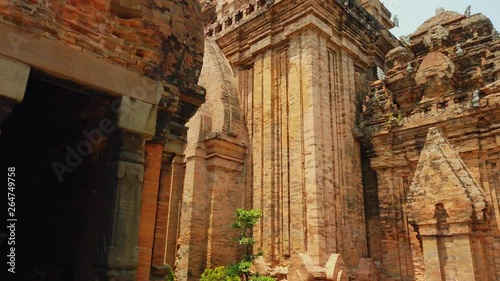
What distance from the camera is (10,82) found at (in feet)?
13.0

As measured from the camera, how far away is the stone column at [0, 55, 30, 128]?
12.9ft

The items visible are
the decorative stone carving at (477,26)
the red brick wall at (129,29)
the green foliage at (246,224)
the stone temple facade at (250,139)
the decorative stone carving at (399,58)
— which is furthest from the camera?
Result: the decorative stone carving at (399,58)

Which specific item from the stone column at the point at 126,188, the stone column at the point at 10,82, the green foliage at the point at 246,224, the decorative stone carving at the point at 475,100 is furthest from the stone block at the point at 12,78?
the decorative stone carving at the point at 475,100

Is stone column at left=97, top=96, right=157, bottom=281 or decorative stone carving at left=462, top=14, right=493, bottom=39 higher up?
decorative stone carving at left=462, top=14, right=493, bottom=39

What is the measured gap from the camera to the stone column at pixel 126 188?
4.38 meters

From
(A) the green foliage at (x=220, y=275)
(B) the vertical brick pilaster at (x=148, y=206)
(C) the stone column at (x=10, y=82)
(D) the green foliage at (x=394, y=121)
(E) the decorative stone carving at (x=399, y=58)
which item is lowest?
(A) the green foliage at (x=220, y=275)

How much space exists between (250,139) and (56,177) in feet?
31.2

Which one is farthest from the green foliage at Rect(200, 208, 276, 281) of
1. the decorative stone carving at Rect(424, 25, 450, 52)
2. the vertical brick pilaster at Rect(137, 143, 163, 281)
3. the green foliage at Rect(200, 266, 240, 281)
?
the decorative stone carving at Rect(424, 25, 450, 52)

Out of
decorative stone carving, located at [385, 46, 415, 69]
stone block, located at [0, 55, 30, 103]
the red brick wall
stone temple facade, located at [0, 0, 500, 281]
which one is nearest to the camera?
stone block, located at [0, 55, 30, 103]

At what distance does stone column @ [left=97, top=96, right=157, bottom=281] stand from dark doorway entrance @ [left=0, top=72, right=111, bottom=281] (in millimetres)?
203

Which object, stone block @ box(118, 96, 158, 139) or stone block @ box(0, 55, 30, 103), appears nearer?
stone block @ box(0, 55, 30, 103)

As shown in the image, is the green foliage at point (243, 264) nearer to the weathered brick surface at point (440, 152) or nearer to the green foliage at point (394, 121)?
the weathered brick surface at point (440, 152)

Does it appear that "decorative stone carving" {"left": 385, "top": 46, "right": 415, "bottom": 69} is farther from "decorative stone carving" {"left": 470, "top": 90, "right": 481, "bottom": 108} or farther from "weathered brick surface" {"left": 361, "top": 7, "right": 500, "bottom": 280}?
"decorative stone carving" {"left": 470, "top": 90, "right": 481, "bottom": 108}

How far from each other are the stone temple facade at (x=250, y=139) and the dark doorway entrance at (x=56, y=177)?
0.03m
